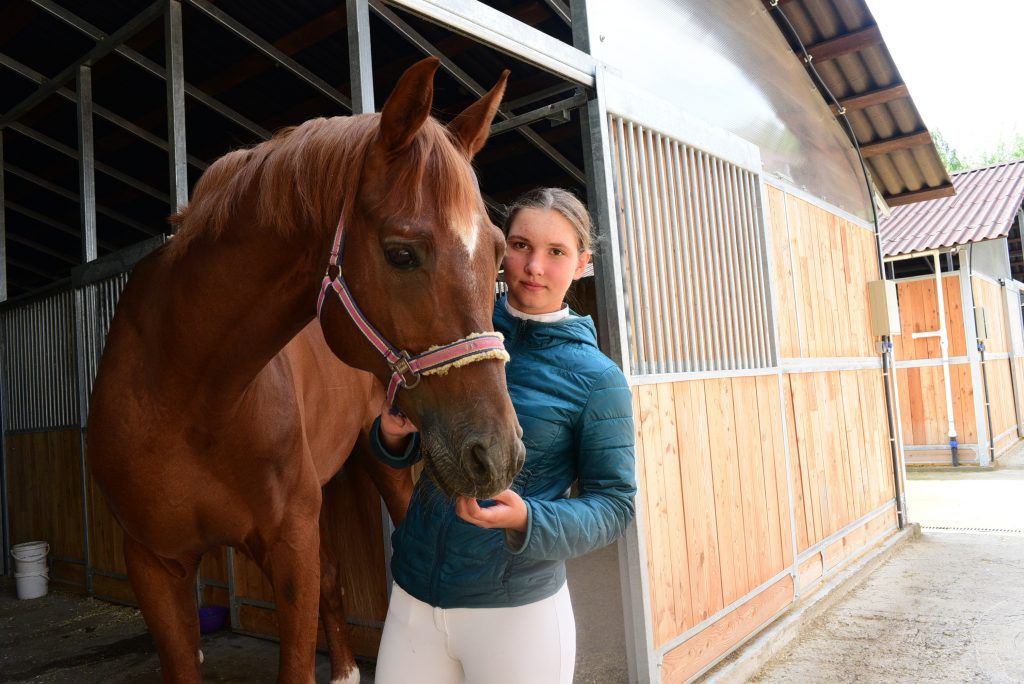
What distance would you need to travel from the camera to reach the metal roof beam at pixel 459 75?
13.4 ft

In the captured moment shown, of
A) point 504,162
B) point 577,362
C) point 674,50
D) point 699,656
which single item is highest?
point 504,162

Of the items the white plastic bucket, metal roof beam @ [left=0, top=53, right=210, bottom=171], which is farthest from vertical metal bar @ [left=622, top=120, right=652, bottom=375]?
the white plastic bucket

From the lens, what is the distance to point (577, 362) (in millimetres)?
1384

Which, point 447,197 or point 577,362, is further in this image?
point 577,362

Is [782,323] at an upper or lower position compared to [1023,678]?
upper

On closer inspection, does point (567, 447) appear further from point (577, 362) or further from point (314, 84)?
point (314, 84)

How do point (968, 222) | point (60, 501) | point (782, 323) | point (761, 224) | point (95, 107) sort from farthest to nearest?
point (968, 222)
point (95, 107)
point (60, 501)
point (782, 323)
point (761, 224)

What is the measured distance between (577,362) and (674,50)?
7.65ft

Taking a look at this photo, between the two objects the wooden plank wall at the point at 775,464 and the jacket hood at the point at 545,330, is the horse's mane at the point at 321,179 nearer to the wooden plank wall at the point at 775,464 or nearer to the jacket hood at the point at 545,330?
the jacket hood at the point at 545,330

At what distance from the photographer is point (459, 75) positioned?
4.68 m

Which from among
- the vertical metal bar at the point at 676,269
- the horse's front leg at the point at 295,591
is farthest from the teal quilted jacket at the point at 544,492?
the vertical metal bar at the point at 676,269

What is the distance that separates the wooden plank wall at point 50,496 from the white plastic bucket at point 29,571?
155 millimetres

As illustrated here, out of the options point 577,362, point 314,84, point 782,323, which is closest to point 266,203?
point 577,362

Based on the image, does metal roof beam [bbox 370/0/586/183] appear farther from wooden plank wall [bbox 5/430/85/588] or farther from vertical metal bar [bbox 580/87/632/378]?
wooden plank wall [bbox 5/430/85/588]
